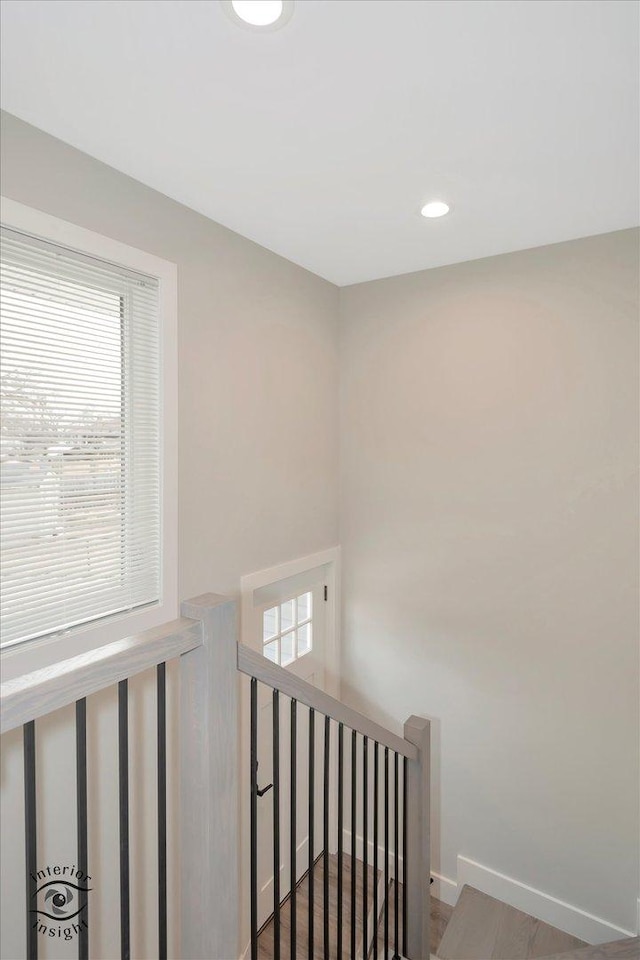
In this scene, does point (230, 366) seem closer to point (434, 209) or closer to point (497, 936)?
point (434, 209)

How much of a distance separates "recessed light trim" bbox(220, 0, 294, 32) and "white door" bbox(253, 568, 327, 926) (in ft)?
7.73

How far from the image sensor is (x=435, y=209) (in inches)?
88.7

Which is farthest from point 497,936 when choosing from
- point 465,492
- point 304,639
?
point 465,492

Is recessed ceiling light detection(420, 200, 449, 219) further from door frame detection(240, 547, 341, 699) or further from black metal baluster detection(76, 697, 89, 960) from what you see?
black metal baluster detection(76, 697, 89, 960)

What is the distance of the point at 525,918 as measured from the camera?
2715 millimetres

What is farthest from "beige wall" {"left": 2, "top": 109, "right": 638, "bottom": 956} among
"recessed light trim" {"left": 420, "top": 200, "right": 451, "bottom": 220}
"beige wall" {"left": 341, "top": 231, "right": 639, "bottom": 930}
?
"recessed light trim" {"left": 420, "top": 200, "right": 451, "bottom": 220}

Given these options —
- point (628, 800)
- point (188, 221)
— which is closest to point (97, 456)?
point (188, 221)

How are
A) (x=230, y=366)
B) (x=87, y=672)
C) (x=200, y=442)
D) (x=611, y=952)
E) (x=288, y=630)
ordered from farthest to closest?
1. (x=288, y=630)
2. (x=230, y=366)
3. (x=200, y=442)
4. (x=611, y=952)
5. (x=87, y=672)

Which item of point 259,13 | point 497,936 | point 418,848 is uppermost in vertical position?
point 259,13

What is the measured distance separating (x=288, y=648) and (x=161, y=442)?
160 cm

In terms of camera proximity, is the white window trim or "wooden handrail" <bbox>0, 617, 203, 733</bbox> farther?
the white window trim

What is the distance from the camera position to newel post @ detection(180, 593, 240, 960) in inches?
43.0
